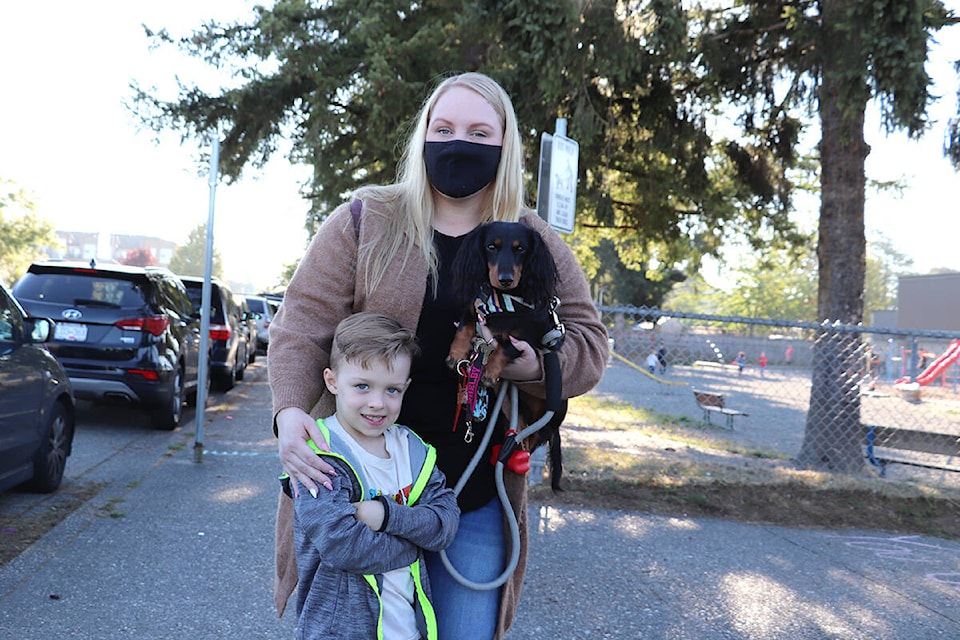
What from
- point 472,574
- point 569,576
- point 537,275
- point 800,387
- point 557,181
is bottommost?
point 569,576

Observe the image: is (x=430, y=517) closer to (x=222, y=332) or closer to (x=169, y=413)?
(x=169, y=413)

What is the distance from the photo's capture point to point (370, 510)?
174 cm

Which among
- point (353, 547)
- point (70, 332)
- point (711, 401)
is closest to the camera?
point (353, 547)

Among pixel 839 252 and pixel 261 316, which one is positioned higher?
pixel 839 252

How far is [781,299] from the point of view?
6469cm

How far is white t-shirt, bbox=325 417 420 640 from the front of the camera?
1.80 meters

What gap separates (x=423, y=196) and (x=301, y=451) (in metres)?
0.77

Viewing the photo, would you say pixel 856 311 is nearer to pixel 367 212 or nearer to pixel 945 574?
pixel 945 574

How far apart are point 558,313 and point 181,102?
46.5ft

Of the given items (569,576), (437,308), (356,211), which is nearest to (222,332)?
(569,576)

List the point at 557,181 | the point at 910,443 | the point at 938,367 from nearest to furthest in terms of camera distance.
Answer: the point at 557,181 → the point at 910,443 → the point at 938,367

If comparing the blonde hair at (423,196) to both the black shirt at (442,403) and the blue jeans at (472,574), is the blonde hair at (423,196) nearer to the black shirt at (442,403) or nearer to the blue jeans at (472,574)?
the black shirt at (442,403)

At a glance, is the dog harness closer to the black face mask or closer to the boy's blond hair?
the boy's blond hair

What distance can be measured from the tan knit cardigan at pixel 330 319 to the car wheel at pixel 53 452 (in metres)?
4.22
